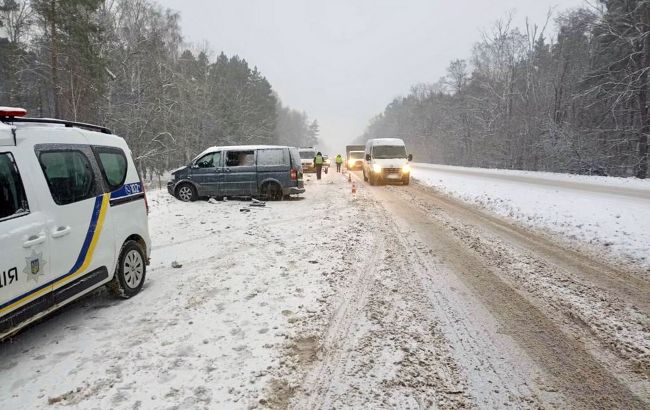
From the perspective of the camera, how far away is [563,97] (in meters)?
33.9

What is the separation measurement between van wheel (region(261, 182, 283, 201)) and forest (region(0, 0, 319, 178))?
14.1 metres

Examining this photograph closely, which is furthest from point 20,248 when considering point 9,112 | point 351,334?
point 351,334

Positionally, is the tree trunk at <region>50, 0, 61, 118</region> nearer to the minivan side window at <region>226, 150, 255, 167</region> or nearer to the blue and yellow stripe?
the minivan side window at <region>226, 150, 255, 167</region>

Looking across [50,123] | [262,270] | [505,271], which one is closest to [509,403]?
[505,271]

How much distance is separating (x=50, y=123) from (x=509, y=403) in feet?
17.8

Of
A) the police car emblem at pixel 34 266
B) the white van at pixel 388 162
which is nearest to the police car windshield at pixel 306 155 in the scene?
the white van at pixel 388 162

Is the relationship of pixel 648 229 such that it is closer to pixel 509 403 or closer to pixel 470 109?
pixel 509 403

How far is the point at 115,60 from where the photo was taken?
2475 centimetres

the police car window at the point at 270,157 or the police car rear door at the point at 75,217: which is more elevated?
the police car window at the point at 270,157

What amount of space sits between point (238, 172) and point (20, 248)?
10521 millimetres

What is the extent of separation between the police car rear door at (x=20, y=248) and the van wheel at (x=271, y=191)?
10.3 metres

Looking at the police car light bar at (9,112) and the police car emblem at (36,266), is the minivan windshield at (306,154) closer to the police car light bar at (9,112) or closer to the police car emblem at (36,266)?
the police car light bar at (9,112)

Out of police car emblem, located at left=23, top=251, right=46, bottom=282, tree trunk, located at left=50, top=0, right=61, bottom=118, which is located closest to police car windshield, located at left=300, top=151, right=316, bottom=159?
tree trunk, located at left=50, top=0, right=61, bottom=118

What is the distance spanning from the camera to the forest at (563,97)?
23031 millimetres
